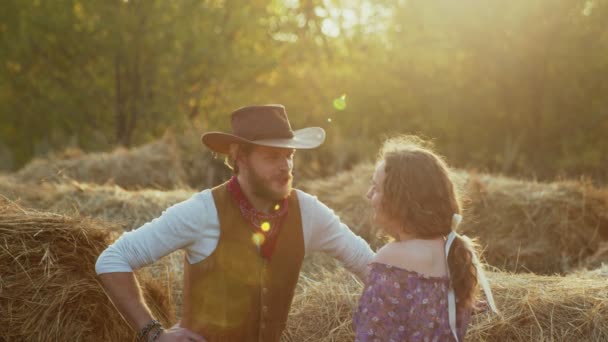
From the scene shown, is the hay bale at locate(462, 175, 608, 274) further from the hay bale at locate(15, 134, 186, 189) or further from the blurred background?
the blurred background

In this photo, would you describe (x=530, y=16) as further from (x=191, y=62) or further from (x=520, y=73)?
(x=191, y=62)

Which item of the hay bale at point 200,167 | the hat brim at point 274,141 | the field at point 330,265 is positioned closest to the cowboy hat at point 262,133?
the hat brim at point 274,141

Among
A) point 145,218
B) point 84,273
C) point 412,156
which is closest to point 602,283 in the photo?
point 412,156

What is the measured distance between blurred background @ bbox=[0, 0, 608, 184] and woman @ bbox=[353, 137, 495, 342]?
9.84 m

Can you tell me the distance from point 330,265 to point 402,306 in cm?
278

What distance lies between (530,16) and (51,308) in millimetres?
12073

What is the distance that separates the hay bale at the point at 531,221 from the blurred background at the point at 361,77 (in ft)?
20.1

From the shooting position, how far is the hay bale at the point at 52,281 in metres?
3.33

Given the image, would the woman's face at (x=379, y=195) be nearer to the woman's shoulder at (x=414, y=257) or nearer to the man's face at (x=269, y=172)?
→ the woman's shoulder at (x=414, y=257)

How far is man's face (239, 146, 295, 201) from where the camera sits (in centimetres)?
Answer: 308

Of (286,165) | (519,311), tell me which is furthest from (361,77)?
(286,165)

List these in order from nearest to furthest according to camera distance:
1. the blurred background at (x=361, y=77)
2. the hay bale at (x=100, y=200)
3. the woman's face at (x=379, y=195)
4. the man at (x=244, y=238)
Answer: the woman's face at (x=379, y=195) → the man at (x=244, y=238) → the hay bale at (x=100, y=200) → the blurred background at (x=361, y=77)

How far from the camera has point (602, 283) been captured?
386cm

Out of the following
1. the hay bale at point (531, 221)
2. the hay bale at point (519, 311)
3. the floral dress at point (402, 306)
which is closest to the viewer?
the floral dress at point (402, 306)
